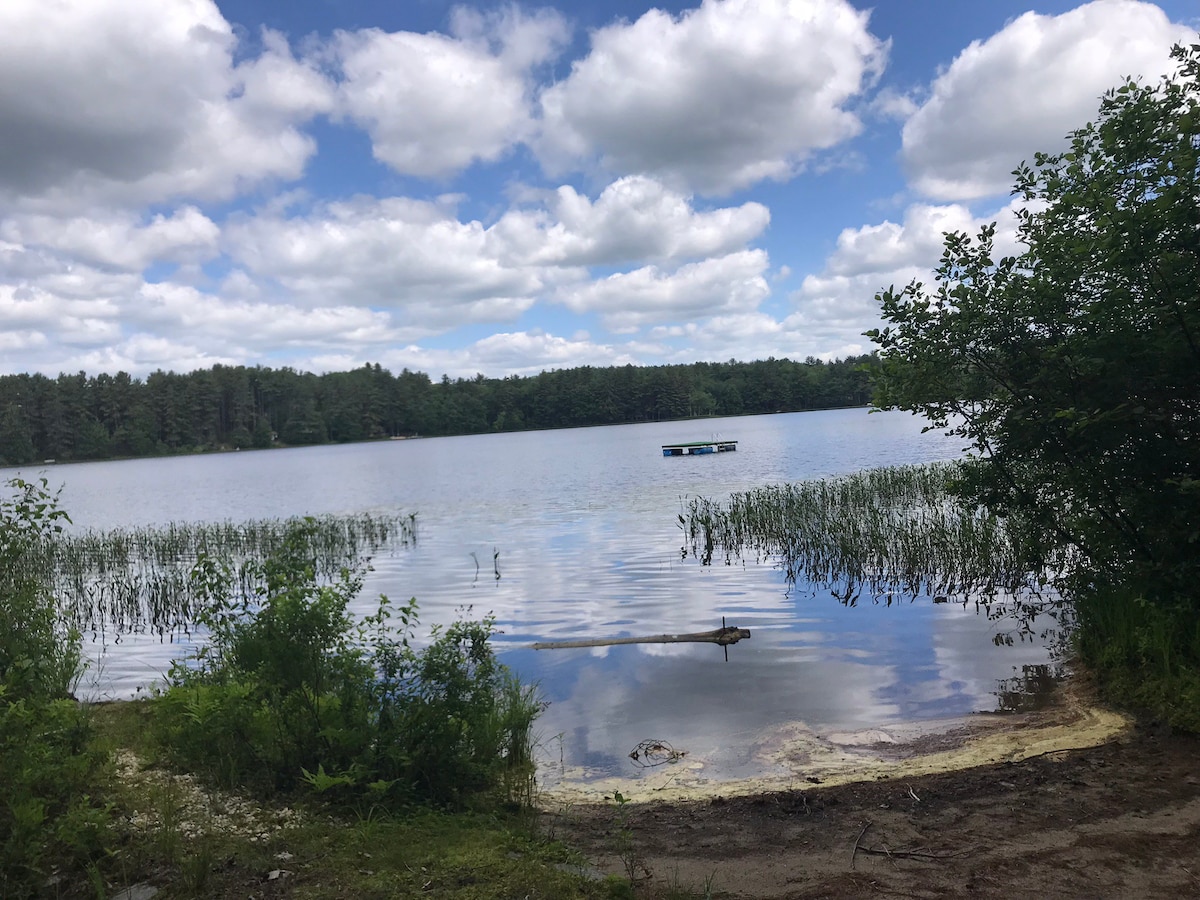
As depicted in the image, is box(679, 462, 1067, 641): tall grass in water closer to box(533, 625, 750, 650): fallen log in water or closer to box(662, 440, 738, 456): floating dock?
box(533, 625, 750, 650): fallen log in water

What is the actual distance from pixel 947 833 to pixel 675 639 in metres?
6.42

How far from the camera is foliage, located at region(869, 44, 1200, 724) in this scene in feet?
21.3

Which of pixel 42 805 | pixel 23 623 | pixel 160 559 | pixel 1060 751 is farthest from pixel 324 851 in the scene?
pixel 160 559

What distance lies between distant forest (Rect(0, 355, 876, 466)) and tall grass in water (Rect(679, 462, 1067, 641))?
90.3 metres

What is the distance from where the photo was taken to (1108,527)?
27.0ft

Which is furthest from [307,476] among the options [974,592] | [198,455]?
[198,455]

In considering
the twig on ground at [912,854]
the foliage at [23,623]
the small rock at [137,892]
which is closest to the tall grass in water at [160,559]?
the foliage at [23,623]

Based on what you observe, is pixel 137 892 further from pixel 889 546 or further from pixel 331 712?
pixel 889 546

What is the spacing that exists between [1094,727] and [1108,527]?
2.19m

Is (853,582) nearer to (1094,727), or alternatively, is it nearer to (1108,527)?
(1108,527)

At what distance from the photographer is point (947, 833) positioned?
5.10 meters

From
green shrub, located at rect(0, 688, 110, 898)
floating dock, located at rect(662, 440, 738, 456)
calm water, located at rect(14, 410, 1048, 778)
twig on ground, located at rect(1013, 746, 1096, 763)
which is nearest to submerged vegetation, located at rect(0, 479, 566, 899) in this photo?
green shrub, located at rect(0, 688, 110, 898)

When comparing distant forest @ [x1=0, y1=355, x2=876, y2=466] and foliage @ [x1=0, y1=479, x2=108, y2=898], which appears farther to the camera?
distant forest @ [x1=0, y1=355, x2=876, y2=466]

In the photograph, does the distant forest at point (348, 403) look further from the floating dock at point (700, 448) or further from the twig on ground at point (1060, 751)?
the twig on ground at point (1060, 751)
